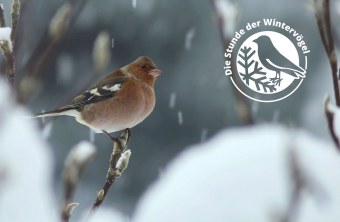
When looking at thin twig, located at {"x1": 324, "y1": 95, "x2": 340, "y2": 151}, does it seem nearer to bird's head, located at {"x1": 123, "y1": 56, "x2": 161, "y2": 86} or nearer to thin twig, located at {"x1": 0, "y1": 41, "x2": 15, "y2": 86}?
thin twig, located at {"x1": 0, "y1": 41, "x2": 15, "y2": 86}

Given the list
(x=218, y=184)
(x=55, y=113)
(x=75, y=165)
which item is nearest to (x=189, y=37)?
(x=55, y=113)

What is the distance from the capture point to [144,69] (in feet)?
3.30

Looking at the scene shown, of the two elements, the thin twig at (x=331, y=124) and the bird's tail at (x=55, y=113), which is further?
the bird's tail at (x=55, y=113)

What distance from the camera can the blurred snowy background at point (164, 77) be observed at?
96 centimetres

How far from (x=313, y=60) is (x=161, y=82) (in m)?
0.34

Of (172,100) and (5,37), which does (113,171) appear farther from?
(172,100)

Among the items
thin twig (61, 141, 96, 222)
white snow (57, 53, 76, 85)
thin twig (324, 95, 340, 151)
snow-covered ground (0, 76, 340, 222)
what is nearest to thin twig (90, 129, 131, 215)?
snow-covered ground (0, 76, 340, 222)

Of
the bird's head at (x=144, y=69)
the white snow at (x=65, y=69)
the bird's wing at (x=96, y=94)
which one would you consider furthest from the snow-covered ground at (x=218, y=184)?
the white snow at (x=65, y=69)

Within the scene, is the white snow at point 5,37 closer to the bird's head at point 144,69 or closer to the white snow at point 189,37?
the bird's head at point 144,69

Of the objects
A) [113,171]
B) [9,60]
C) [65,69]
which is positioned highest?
[9,60]

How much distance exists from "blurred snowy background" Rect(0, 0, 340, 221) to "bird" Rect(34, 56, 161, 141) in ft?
0.10

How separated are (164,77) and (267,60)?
0.30 meters

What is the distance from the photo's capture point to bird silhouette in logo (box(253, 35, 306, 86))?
921 mm

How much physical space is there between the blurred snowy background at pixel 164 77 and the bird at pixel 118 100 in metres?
A: 0.03
